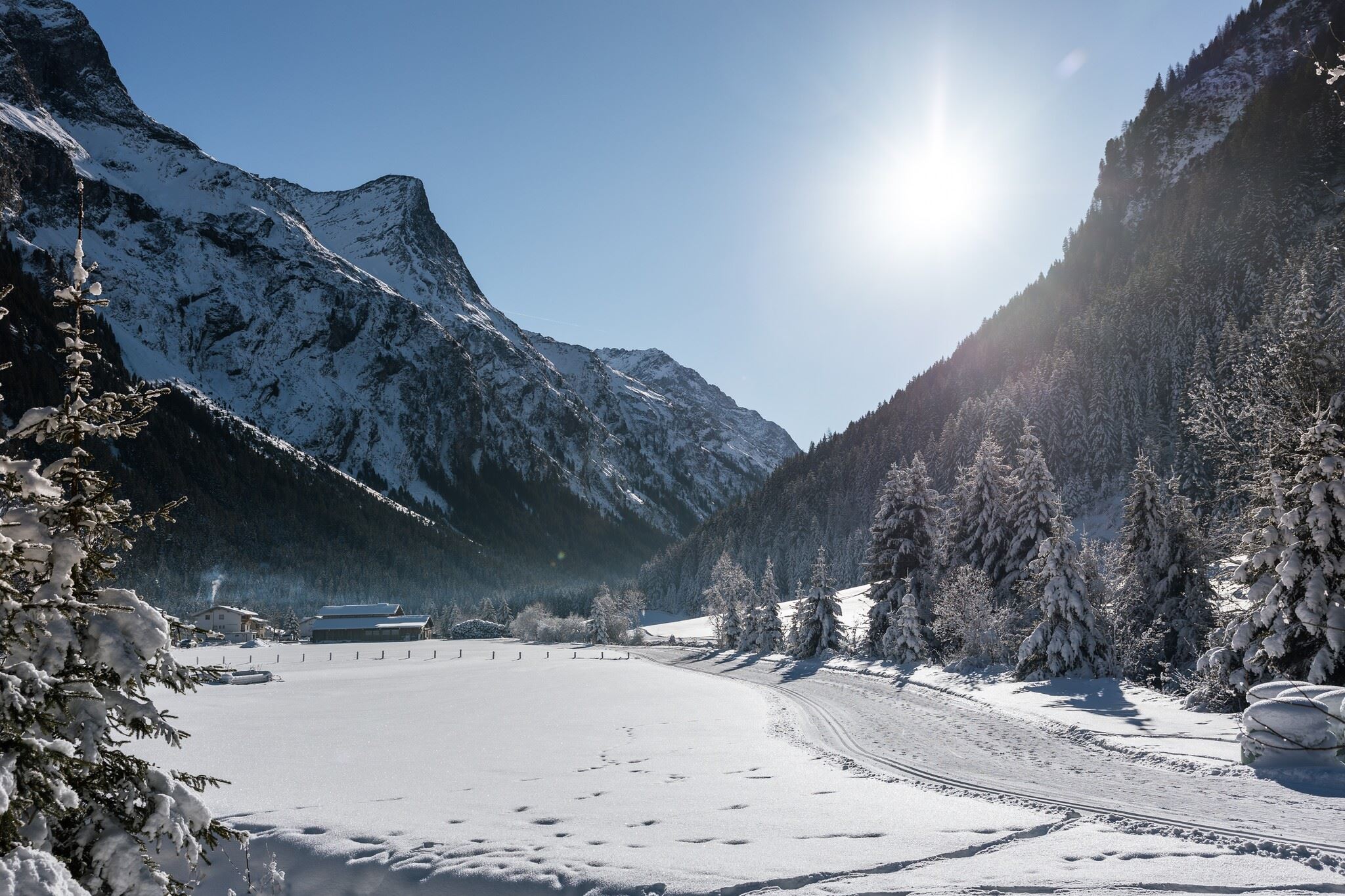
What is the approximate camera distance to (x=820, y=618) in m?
49.6

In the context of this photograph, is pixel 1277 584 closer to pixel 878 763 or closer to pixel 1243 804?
pixel 1243 804

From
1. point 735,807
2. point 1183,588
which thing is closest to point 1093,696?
point 1183,588

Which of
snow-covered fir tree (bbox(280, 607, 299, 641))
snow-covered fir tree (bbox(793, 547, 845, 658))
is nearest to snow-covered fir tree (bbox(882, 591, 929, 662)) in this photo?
snow-covered fir tree (bbox(793, 547, 845, 658))

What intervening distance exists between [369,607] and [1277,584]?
410 feet

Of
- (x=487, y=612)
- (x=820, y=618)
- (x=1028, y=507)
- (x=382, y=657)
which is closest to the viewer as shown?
(x=1028, y=507)

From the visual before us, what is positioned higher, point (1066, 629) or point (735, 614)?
point (1066, 629)

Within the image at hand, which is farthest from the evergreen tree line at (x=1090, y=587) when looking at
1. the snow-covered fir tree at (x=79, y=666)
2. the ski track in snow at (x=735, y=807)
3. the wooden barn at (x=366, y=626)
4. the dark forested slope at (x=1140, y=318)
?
the wooden barn at (x=366, y=626)

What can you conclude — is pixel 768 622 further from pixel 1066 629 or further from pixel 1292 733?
pixel 1292 733

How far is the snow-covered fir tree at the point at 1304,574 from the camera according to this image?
50.2 ft

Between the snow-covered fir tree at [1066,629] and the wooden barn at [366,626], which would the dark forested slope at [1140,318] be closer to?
the snow-covered fir tree at [1066,629]

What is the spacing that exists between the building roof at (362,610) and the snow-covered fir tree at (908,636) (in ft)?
326

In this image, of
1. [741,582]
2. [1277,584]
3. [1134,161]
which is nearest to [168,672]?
[1277,584]

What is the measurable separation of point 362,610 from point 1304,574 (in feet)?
412

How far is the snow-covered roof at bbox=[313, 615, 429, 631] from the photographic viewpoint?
4409 inches
